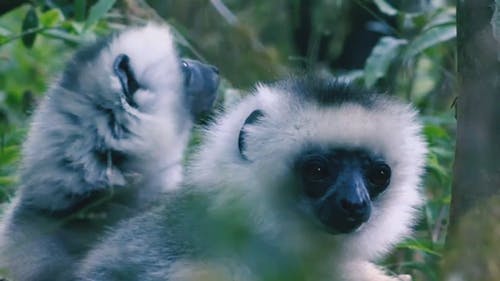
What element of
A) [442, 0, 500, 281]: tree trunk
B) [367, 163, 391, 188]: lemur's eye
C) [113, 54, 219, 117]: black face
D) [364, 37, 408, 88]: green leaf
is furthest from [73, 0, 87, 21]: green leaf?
[442, 0, 500, 281]: tree trunk

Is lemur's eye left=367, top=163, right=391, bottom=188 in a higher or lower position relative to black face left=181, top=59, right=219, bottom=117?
higher

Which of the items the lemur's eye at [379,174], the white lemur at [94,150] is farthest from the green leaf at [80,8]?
the lemur's eye at [379,174]

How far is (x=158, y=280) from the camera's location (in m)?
3.71

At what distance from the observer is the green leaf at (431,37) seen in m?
5.36

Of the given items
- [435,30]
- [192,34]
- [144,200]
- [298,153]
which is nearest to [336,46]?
[435,30]

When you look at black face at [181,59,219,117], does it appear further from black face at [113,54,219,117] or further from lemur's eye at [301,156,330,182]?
lemur's eye at [301,156,330,182]

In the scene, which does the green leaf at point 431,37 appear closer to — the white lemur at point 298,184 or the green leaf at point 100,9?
the white lemur at point 298,184

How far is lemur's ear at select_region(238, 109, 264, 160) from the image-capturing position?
13.3ft

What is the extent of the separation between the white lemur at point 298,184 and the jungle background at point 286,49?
231mm

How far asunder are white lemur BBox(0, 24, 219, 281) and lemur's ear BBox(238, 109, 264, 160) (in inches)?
17.0

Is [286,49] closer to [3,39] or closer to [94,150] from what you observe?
[3,39]

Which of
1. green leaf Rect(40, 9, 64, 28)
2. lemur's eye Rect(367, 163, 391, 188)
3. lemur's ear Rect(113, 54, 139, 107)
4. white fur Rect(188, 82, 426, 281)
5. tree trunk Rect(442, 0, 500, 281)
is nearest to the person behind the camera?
tree trunk Rect(442, 0, 500, 281)

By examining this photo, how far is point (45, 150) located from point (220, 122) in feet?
3.02

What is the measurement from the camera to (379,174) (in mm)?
4051
